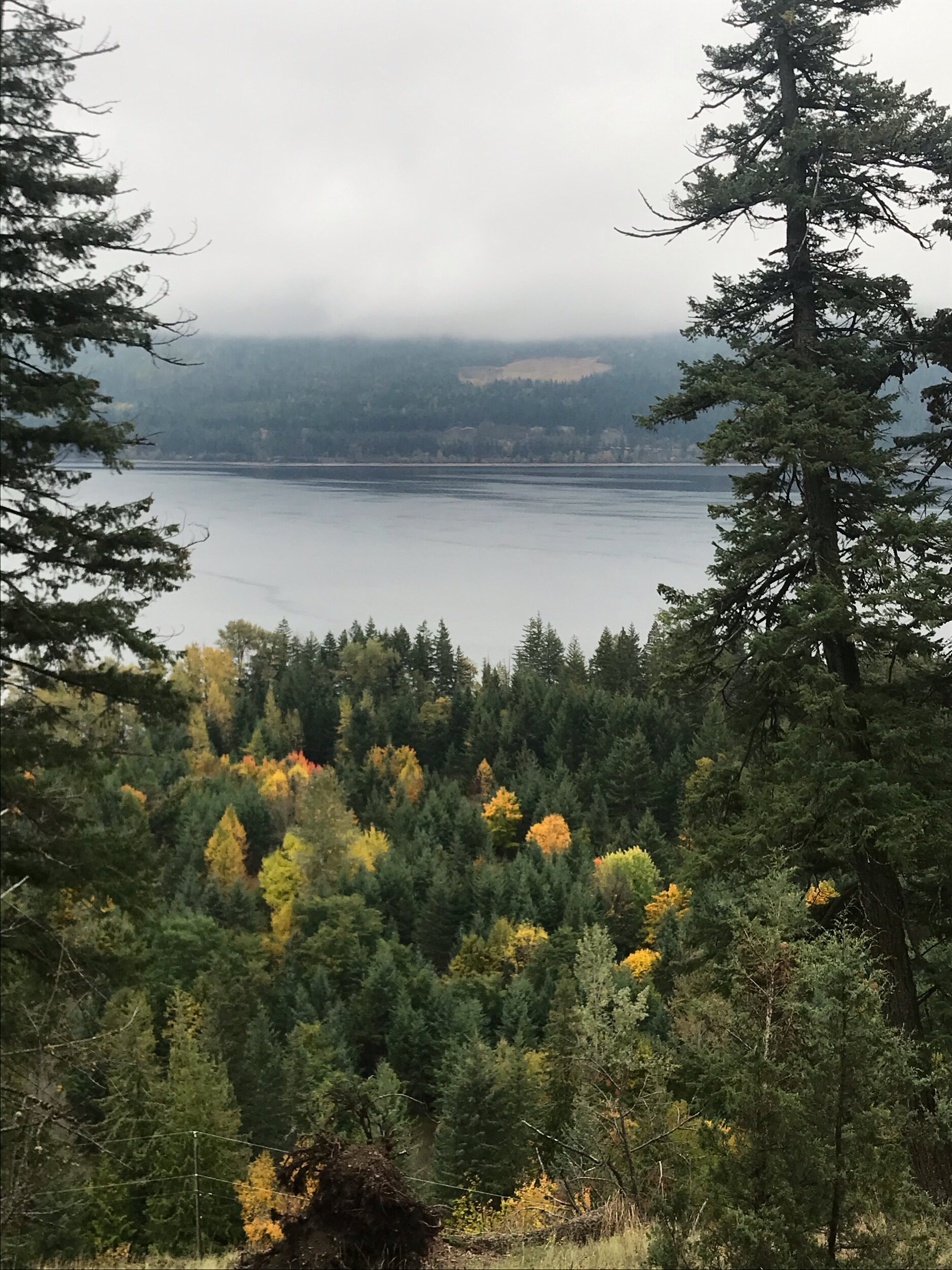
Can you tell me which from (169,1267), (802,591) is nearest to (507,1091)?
(169,1267)

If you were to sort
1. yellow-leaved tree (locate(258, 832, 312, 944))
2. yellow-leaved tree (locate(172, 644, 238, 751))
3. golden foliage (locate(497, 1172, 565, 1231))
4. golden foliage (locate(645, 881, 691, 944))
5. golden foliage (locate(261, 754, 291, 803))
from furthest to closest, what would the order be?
yellow-leaved tree (locate(172, 644, 238, 751)) < golden foliage (locate(261, 754, 291, 803)) < yellow-leaved tree (locate(258, 832, 312, 944)) < golden foliage (locate(645, 881, 691, 944)) < golden foliage (locate(497, 1172, 565, 1231))

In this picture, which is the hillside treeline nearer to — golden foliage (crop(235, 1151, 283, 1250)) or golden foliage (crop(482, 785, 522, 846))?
golden foliage (crop(482, 785, 522, 846))

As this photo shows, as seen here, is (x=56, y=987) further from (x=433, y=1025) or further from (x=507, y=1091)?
(x=433, y=1025)

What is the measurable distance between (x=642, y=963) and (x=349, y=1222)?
46908 millimetres

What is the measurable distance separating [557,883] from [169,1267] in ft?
160

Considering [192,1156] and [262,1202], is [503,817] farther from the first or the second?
[262,1202]

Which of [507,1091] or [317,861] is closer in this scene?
[507,1091]

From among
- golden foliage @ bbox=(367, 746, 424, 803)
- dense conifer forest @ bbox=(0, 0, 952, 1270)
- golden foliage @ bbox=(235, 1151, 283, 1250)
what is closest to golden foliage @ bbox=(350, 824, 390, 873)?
golden foliage @ bbox=(367, 746, 424, 803)

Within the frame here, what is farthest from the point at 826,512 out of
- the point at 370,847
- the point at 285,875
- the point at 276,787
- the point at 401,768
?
the point at 401,768

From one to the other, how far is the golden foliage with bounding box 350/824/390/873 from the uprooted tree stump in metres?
56.8

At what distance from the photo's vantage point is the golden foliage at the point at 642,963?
49969 millimetres

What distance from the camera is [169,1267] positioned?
8.89 meters

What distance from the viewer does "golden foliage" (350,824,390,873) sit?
6456 centimetres

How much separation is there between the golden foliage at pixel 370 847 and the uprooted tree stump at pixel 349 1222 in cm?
5678
